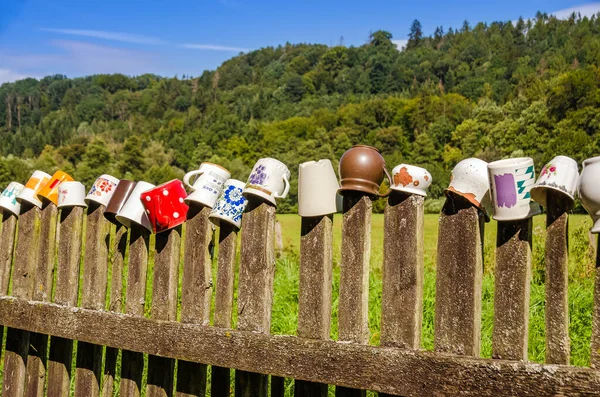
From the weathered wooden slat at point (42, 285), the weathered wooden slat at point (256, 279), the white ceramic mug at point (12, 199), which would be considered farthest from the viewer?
the white ceramic mug at point (12, 199)

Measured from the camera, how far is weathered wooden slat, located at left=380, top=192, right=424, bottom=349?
1.77 m

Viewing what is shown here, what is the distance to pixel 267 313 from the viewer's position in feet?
6.72

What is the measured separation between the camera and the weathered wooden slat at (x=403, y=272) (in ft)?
5.81

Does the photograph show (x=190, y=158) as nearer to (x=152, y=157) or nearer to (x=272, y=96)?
(x=152, y=157)

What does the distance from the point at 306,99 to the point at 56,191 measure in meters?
96.4

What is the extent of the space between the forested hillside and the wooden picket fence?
3752 centimetres

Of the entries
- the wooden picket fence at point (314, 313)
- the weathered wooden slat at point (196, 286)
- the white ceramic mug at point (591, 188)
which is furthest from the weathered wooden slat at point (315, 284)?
the white ceramic mug at point (591, 188)

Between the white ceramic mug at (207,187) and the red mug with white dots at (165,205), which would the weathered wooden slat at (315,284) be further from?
the red mug with white dots at (165,205)

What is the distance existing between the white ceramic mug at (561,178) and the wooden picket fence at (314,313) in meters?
0.05

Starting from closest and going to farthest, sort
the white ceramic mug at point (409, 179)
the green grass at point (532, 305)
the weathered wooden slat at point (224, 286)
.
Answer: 1. the white ceramic mug at point (409, 179)
2. the weathered wooden slat at point (224, 286)
3. the green grass at point (532, 305)

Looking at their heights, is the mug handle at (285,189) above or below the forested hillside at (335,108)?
below

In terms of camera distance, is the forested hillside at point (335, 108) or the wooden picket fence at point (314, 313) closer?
the wooden picket fence at point (314, 313)

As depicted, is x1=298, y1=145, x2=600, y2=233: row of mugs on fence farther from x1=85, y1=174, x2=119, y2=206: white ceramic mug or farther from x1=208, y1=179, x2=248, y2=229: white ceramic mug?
x1=85, y1=174, x2=119, y2=206: white ceramic mug

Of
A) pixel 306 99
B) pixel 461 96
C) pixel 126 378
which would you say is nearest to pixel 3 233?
pixel 126 378
